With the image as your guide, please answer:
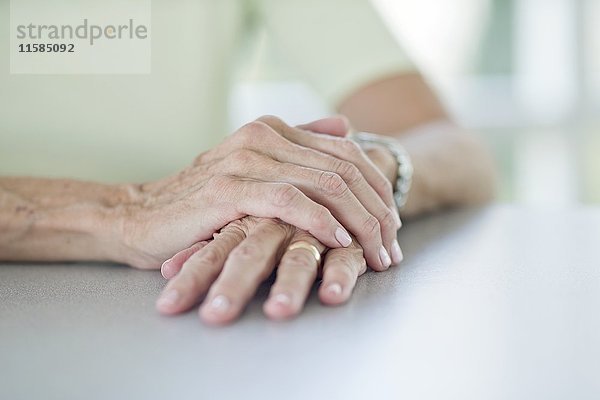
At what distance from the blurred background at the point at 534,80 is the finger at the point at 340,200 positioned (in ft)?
9.00

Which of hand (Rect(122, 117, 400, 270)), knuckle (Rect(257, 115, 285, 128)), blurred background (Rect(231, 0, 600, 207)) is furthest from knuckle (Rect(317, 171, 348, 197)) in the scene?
blurred background (Rect(231, 0, 600, 207))

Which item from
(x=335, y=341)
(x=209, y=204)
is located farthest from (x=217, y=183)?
(x=335, y=341)

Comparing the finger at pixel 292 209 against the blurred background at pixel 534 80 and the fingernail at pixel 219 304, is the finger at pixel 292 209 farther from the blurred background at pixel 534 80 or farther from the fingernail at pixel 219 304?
the blurred background at pixel 534 80

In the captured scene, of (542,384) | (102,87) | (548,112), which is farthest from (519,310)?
(548,112)

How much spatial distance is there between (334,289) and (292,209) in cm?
12

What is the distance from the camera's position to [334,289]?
52cm

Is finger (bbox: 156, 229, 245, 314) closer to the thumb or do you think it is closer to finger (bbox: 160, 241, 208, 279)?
finger (bbox: 160, 241, 208, 279)

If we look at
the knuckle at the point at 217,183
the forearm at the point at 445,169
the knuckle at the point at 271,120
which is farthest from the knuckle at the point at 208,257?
the forearm at the point at 445,169

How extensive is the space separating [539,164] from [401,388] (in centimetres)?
332

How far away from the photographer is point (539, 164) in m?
3.47

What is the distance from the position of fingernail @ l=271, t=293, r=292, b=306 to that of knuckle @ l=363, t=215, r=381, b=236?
181 mm

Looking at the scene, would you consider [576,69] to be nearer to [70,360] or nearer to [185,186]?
[185,186]

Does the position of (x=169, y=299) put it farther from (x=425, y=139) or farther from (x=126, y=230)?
(x=425, y=139)

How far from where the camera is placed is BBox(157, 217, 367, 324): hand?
18.8 inches
